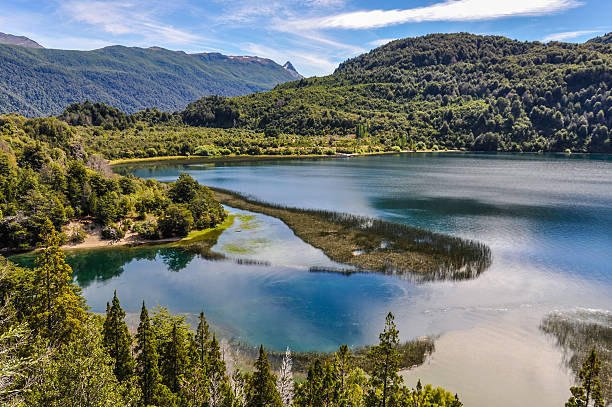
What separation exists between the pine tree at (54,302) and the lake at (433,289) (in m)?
12.7

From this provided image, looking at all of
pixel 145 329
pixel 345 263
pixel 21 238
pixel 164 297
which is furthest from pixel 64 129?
pixel 145 329

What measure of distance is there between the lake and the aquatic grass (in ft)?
6.90

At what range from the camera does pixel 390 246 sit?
2157 inches

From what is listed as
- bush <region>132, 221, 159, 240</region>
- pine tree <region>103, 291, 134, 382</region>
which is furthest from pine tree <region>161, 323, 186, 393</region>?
bush <region>132, 221, 159, 240</region>

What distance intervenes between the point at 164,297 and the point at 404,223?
41578 millimetres

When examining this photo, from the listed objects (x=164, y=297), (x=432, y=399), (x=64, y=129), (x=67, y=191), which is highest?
(x=64, y=129)

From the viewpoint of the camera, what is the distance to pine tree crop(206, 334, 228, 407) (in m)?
20.7

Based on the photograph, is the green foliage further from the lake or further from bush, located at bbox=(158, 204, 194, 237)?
bush, located at bbox=(158, 204, 194, 237)

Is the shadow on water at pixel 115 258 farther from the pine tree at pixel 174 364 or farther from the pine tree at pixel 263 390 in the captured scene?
the pine tree at pixel 263 390

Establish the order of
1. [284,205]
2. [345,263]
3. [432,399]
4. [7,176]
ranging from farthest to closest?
1. [284,205]
2. [7,176]
3. [345,263]
4. [432,399]

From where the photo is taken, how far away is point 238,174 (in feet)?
450

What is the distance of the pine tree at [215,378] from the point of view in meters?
20.7

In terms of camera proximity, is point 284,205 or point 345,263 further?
point 284,205

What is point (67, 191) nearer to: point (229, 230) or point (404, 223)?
point (229, 230)
